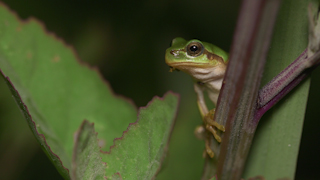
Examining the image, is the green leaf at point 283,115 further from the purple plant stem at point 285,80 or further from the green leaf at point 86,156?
the green leaf at point 86,156

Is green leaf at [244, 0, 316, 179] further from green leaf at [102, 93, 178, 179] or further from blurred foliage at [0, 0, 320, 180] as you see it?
blurred foliage at [0, 0, 320, 180]

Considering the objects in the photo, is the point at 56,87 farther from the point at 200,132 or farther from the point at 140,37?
the point at 140,37

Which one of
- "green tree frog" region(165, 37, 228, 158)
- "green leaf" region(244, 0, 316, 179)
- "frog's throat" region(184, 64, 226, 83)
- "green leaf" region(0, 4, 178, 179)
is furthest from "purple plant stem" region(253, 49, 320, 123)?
"frog's throat" region(184, 64, 226, 83)

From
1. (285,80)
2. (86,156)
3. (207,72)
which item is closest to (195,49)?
(207,72)

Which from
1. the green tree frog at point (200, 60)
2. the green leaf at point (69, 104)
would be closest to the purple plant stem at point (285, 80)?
the green leaf at point (69, 104)

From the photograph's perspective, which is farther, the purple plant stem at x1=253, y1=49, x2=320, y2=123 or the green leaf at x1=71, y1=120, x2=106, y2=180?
the purple plant stem at x1=253, y1=49, x2=320, y2=123
